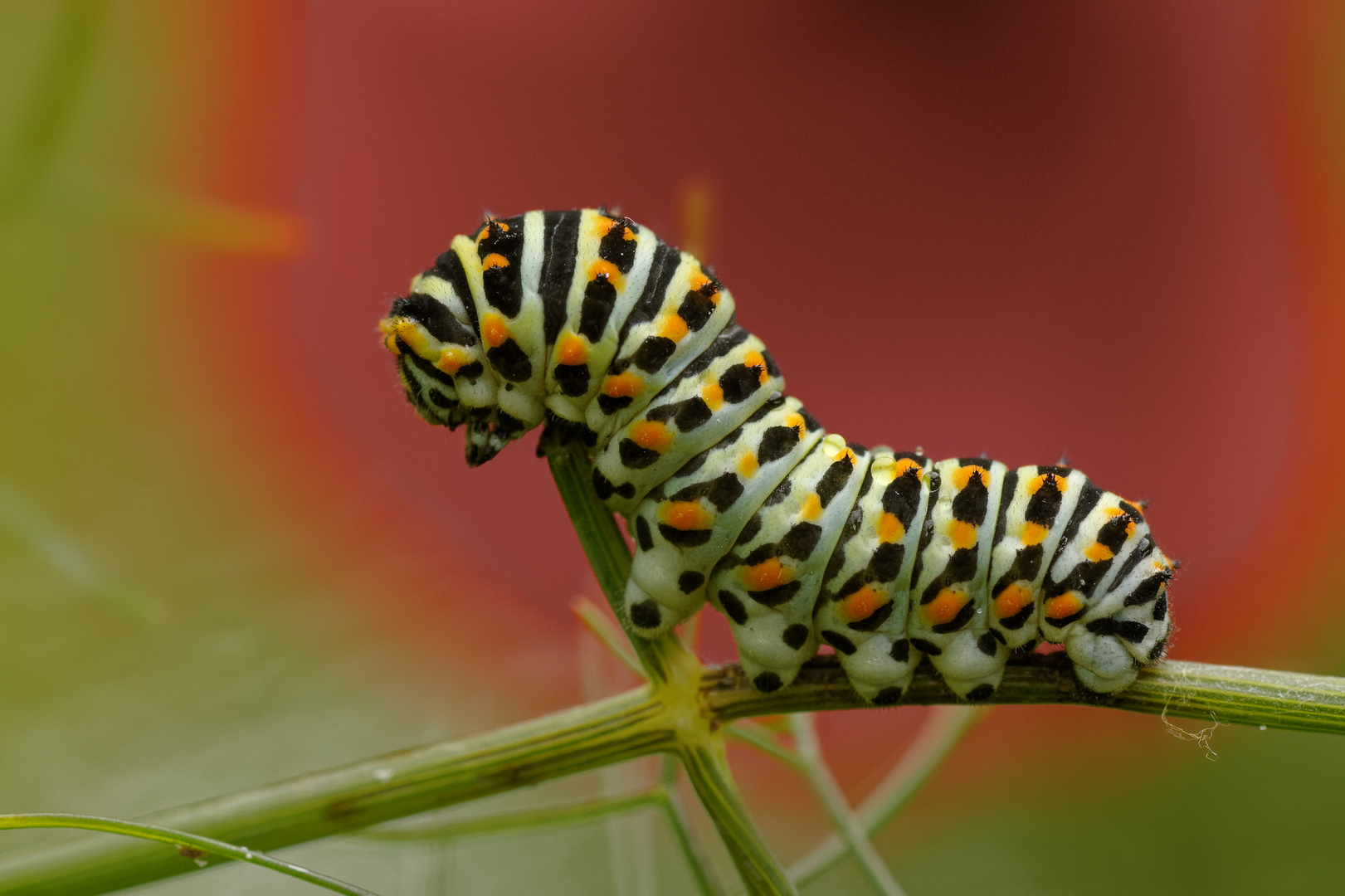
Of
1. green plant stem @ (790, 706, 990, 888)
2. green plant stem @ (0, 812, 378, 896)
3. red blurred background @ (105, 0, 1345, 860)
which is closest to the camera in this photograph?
green plant stem @ (0, 812, 378, 896)

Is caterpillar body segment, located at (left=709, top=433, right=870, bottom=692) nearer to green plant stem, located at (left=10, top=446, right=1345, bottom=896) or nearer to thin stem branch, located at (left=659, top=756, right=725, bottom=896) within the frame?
green plant stem, located at (left=10, top=446, right=1345, bottom=896)

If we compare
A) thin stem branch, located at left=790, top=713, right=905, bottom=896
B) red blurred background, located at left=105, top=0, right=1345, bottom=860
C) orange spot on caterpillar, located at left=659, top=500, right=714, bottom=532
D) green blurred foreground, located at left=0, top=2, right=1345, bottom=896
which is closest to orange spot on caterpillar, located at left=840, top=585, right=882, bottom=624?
orange spot on caterpillar, located at left=659, top=500, right=714, bottom=532

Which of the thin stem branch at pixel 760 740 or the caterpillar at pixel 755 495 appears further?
the thin stem branch at pixel 760 740

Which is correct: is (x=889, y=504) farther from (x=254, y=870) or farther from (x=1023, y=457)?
(x=1023, y=457)

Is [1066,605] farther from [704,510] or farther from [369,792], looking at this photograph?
[369,792]

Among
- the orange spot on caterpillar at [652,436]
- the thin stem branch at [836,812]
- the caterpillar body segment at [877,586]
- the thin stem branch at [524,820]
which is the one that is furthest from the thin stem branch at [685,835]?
the orange spot on caterpillar at [652,436]

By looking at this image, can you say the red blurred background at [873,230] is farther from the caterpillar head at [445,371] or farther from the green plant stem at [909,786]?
the caterpillar head at [445,371]

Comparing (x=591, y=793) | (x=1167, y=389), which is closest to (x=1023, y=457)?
(x=1167, y=389)
